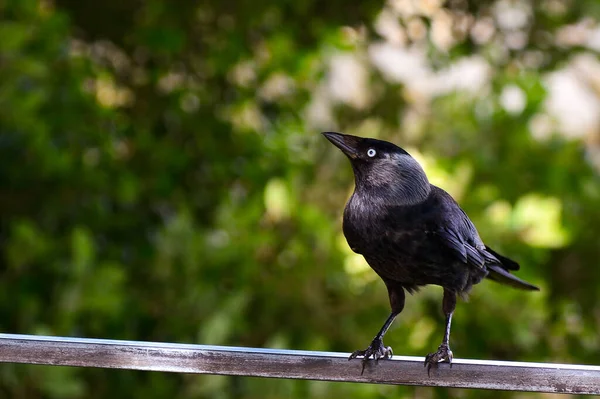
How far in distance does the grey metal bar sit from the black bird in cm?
11

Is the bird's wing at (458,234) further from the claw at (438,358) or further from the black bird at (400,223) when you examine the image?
the claw at (438,358)

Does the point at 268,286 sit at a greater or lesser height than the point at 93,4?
lesser

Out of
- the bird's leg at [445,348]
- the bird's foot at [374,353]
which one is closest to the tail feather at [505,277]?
the bird's leg at [445,348]

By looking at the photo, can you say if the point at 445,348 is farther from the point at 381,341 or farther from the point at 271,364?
the point at 271,364

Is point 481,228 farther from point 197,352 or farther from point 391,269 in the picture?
point 197,352

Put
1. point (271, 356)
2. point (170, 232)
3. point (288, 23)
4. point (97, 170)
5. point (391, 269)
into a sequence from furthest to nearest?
point (288, 23) < point (97, 170) < point (170, 232) < point (391, 269) < point (271, 356)

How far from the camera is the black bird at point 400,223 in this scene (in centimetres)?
200

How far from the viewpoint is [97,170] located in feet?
13.9

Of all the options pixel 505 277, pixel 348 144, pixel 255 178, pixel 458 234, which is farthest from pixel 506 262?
pixel 255 178

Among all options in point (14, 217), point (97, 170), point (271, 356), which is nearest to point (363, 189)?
point (271, 356)

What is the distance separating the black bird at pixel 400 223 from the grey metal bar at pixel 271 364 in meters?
0.11

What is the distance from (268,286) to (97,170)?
0.99 meters

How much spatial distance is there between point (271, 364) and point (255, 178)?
2.60 metres

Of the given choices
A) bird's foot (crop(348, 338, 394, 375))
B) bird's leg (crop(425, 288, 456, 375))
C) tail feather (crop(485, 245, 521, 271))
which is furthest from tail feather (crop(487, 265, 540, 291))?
bird's foot (crop(348, 338, 394, 375))
